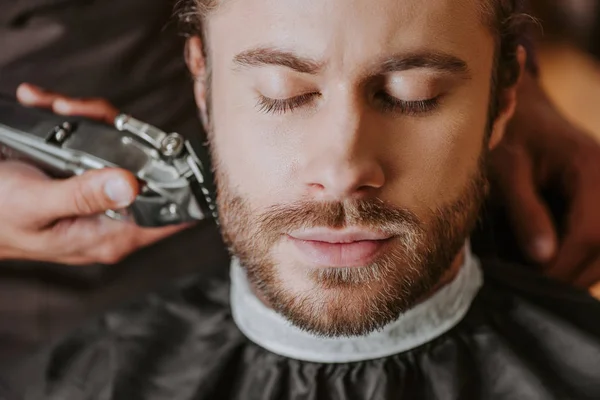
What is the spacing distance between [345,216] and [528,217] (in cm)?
47

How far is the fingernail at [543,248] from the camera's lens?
4.00ft

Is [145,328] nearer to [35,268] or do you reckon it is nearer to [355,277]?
[35,268]

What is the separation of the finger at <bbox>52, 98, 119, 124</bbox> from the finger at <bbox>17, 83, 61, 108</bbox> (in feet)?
0.05

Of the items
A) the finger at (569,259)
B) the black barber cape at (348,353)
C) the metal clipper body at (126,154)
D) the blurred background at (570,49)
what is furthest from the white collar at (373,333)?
the blurred background at (570,49)

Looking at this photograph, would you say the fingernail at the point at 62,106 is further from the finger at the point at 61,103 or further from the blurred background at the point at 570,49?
the blurred background at the point at 570,49

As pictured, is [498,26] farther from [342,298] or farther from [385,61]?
[342,298]

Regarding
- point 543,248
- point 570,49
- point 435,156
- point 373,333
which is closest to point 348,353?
point 373,333

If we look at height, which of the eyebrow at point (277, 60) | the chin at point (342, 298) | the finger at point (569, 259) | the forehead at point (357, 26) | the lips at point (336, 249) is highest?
the forehead at point (357, 26)

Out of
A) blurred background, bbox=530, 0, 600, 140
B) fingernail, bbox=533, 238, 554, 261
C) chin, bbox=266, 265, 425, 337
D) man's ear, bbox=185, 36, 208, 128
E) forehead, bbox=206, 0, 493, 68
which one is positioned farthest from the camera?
blurred background, bbox=530, 0, 600, 140

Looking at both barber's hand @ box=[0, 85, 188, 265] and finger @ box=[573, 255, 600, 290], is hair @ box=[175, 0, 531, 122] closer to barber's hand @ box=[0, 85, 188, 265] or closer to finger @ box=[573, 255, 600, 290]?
barber's hand @ box=[0, 85, 188, 265]

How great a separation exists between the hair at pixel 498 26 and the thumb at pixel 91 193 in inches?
7.9

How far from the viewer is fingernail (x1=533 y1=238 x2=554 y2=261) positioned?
4.00 ft

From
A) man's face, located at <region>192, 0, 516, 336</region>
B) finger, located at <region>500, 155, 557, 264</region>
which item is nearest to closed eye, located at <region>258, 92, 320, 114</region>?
man's face, located at <region>192, 0, 516, 336</region>

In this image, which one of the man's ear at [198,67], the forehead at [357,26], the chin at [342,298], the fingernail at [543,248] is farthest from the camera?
the fingernail at [543,248]
